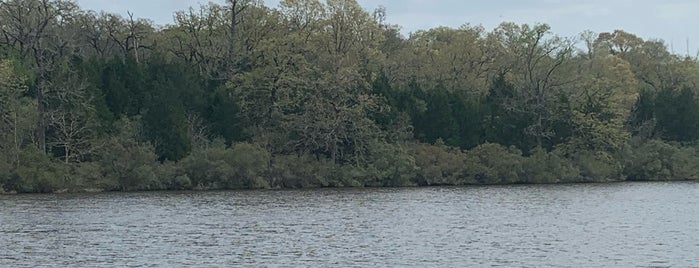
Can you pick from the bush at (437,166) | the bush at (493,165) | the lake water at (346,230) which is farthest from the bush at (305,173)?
the bush at (493,165)

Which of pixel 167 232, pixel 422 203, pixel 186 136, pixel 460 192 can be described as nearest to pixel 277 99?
pixel 186 136

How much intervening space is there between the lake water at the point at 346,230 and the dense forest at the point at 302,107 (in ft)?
22.7

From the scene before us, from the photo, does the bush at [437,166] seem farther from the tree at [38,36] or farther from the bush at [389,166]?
the tree at [38,36]

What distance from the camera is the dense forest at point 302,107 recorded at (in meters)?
72.8

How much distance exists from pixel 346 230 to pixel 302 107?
38.2 m

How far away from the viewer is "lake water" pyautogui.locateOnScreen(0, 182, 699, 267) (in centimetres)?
3531

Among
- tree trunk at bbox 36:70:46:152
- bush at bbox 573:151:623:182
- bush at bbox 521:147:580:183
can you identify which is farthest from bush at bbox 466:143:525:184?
tree trunk at bbox 36:70:46:152

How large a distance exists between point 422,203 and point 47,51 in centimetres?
3212

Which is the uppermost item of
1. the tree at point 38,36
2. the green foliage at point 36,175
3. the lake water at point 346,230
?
the tree at point 38,36

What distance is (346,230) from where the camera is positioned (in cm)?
4538

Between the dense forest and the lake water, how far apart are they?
22.7 ft

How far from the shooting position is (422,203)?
205 ft

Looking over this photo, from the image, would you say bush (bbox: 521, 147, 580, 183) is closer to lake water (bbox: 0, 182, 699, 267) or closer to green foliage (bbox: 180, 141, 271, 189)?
lake water (bbox: 0, 182, 699, 267)

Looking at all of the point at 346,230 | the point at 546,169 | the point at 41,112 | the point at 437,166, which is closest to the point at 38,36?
the point at 41,112
